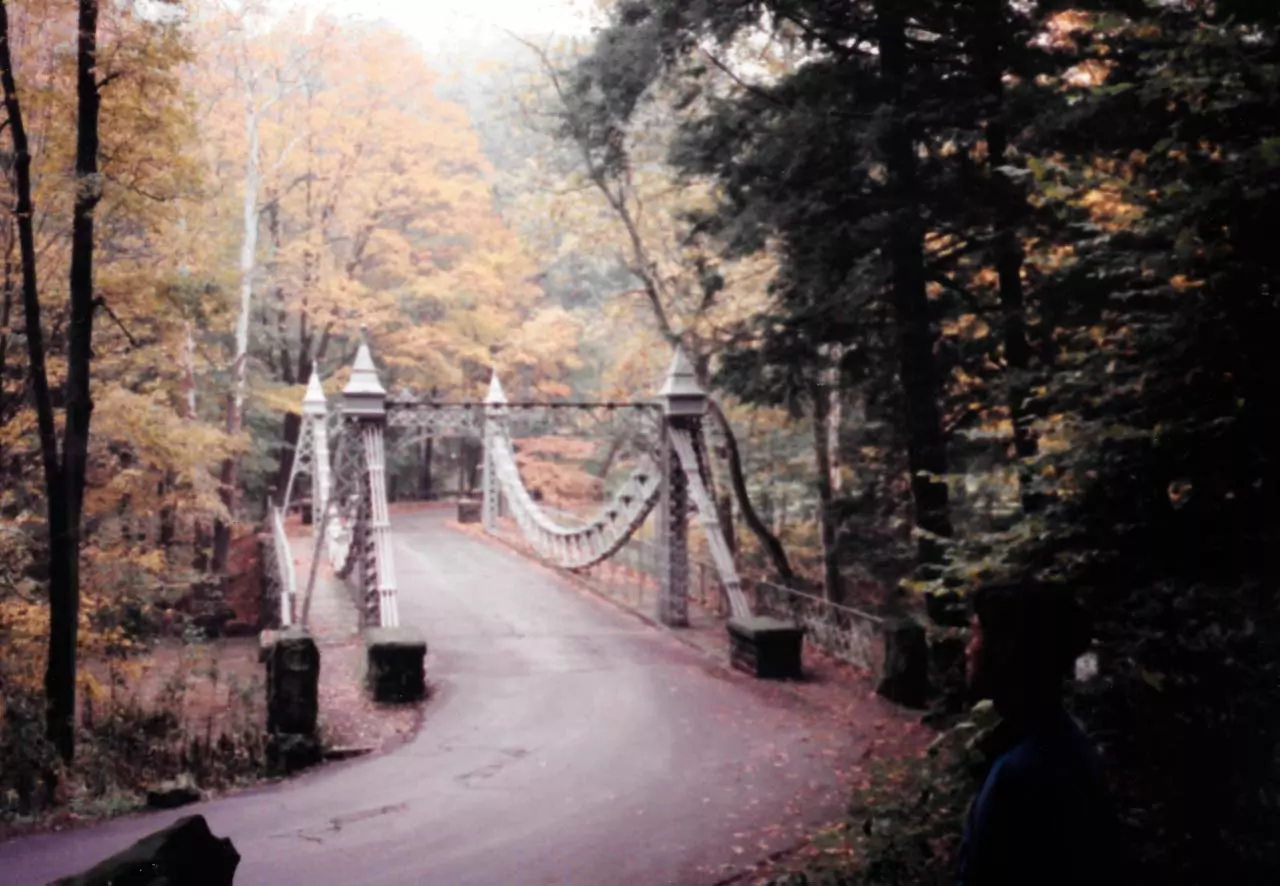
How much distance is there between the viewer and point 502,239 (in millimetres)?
28438

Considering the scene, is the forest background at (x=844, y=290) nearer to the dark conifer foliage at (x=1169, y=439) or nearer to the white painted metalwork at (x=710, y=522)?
the dark conifer foliage at (x=1169, y=439)

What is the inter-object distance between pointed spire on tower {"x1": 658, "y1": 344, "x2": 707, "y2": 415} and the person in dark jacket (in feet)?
38.6

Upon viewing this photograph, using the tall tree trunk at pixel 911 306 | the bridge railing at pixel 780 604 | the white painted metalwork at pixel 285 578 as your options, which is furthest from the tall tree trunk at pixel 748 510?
the white painted metalwork at pixel 285 578

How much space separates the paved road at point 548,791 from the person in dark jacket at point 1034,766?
12.9 feet

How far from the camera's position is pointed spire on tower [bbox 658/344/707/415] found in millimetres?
13844

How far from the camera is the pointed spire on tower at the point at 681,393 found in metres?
13.8

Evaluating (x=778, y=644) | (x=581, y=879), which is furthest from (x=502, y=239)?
(x=581, y=879)

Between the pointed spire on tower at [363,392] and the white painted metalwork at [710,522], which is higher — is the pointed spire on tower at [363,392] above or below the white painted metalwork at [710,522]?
above

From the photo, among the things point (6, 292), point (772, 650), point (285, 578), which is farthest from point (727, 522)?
point (6, 292)

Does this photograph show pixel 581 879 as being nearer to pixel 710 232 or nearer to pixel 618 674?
pixel 618 674

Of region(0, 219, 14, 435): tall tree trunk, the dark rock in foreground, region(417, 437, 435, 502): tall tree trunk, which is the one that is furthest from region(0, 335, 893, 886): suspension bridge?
region(417, 437, 435, 502): tall tree trunk

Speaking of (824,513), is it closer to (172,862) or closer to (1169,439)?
(1169,439)

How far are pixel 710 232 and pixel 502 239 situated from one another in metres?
17.8

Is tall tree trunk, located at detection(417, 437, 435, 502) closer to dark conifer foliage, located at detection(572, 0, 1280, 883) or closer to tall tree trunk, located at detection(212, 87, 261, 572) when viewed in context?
tall tree trunk, located at detection(212, 87, 261, 572)
